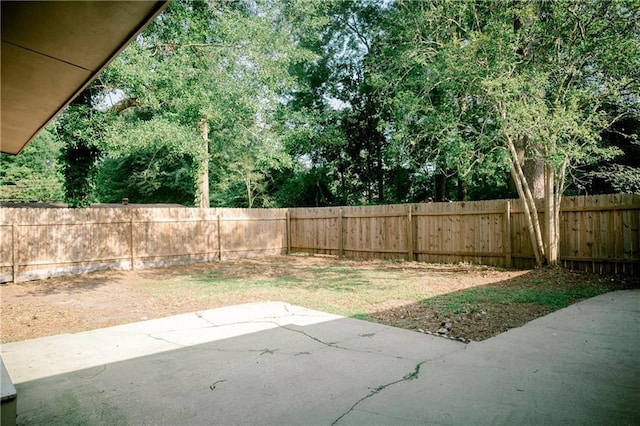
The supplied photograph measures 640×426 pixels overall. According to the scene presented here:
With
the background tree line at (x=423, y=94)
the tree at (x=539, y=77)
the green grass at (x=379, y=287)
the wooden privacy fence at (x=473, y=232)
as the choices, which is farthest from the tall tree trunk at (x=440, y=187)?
the tree at (x=539, y=77)

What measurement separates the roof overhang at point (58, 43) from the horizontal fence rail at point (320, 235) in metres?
7.76

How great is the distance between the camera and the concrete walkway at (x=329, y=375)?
246 cm

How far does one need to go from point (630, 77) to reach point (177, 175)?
23446 millimetres

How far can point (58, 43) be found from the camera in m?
2.19

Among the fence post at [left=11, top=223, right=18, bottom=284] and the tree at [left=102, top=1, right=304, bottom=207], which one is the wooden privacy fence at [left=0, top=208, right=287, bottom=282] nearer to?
the fence post at [left=11, top=223, right=18, bottom=284]

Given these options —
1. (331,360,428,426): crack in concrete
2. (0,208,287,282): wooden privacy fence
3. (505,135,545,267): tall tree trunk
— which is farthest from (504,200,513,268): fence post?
(0,208,287,282): wooden privacy fence

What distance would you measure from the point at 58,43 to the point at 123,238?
390 inches

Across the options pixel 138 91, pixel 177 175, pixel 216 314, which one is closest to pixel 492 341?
pixel 216 314

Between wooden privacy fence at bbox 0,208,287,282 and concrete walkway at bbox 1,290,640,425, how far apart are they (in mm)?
6324

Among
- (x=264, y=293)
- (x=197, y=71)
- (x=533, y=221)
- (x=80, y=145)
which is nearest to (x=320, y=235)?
(x=197, y=71)

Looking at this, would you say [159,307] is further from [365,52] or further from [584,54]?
[365,52]

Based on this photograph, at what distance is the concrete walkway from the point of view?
8.06ft

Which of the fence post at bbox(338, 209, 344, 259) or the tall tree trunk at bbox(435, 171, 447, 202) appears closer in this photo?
the fence post at bbox(338, 209, 344, 259)

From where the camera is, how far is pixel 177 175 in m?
25.0
